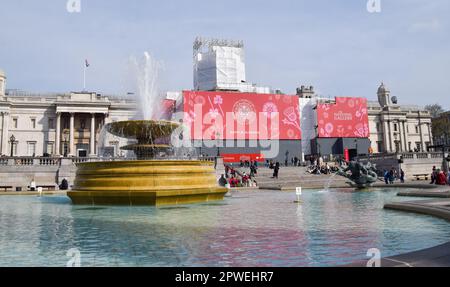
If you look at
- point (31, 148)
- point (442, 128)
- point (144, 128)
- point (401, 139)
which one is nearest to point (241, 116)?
point (31, 148)

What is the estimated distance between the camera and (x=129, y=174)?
34.4 ft

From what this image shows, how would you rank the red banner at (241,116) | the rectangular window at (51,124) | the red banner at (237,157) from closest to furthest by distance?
the red banner at (241,116) < the red banner at (237,157) < the rectangular window at (51,124)

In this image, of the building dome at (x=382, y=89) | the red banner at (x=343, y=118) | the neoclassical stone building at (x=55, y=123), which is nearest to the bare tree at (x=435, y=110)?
the building dome at (x=382, y=89)

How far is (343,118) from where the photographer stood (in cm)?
6050

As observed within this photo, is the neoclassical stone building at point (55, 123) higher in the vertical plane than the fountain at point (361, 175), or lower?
higher

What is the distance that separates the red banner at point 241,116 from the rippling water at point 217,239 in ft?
137

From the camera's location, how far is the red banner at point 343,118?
59156 mm

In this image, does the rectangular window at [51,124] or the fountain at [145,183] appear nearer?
the fountain at [145,183]

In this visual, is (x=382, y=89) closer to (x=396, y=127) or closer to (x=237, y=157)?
(x=396, y=127)

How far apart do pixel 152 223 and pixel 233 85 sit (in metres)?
58.4

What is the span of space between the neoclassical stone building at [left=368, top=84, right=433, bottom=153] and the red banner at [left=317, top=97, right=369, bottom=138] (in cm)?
1420

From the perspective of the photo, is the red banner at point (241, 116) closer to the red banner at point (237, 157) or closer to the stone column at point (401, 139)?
the red banner at point (237, 157)

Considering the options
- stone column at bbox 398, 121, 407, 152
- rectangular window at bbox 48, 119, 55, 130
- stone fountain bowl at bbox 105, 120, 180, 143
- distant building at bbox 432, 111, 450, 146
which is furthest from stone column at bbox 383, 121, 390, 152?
stone fountain bowl at bbox 105, 120, 180, 143
